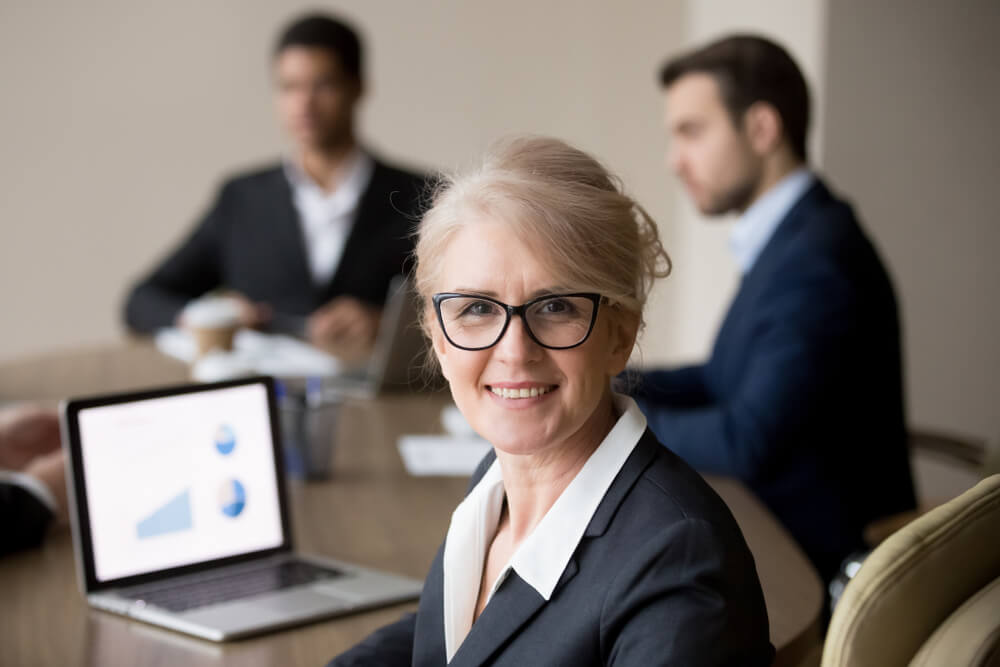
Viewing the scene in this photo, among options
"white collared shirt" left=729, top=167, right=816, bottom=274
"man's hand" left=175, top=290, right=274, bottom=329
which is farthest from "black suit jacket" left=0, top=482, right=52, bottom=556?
"white collared shirt" left=729, top=167, right=816, bottom=274

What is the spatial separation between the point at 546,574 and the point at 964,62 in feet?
10.4

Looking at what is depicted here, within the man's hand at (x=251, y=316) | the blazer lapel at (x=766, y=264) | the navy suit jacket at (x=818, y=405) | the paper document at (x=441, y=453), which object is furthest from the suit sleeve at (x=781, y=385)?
the man's hand at (x=251, y=316)

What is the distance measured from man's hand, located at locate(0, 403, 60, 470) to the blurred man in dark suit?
1384 mm

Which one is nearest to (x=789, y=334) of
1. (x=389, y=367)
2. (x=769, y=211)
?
(x=769, y=211)

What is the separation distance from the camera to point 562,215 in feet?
3.25

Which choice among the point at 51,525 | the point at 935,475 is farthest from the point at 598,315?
the point at 935,475

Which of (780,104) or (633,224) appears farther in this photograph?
(780,104)

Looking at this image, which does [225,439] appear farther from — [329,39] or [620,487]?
[329,39]

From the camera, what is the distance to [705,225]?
5070 millimetres

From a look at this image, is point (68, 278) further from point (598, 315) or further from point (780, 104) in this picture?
point (598, 315)

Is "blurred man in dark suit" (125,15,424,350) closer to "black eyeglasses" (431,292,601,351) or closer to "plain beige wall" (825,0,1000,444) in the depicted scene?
"plain beige wall" (825,0,1000,444)

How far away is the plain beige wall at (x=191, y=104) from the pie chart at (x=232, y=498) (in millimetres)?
3424

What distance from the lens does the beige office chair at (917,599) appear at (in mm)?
956

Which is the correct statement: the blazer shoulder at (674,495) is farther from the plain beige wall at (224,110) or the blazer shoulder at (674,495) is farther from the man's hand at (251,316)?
the plain beige wall at (224,110)
